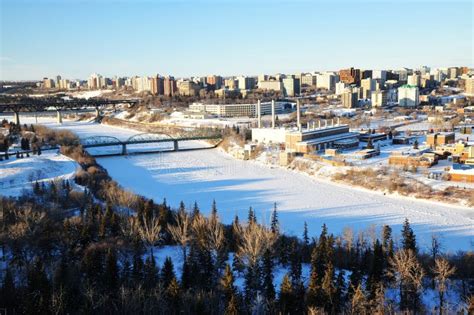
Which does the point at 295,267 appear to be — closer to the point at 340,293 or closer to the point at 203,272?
the point at 340,293

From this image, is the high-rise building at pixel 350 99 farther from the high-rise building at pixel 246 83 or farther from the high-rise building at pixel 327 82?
the high-rise building at pixel 246 83

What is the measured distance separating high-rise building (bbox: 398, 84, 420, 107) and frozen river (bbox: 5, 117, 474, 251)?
118 feet

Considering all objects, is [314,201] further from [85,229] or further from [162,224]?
[85,229]

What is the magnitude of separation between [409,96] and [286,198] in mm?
44520

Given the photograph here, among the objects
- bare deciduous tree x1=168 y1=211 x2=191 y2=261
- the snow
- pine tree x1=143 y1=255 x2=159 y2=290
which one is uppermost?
bare deciduous tree x1=168 y1=211 x2=191 y2=261

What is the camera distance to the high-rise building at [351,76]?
8144cm

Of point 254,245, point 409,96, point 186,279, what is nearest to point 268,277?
point 254,245

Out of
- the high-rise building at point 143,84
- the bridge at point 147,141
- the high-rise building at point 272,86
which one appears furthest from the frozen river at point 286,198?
the high-rise building at point 143,84

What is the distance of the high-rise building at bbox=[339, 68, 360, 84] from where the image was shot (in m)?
81.4

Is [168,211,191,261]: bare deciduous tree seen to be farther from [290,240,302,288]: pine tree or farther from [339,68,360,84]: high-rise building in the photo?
[339,68,360,84]: high-rise building

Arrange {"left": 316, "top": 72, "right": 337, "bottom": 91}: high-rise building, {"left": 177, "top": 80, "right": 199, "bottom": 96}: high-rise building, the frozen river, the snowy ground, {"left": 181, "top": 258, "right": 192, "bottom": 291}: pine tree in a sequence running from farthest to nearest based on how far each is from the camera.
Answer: {"left": 316, "top": 72, "right": 337, "bottom": 91}: high-rise building
{"left": 177, "top": 80, "right": 199, "bottom": 96}: high-rise building
the snowy ground
the frozen river
{"left": 181, "top": 258, "right": 192, "bottom": 291}: pine tree

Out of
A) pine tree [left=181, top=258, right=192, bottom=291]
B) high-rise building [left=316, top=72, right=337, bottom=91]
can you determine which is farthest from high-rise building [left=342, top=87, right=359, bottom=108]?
pine tree [left=181, top=258, right=192, bottom=291]

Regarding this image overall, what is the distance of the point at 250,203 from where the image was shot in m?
19.1

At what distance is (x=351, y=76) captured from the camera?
81688 millimetres
